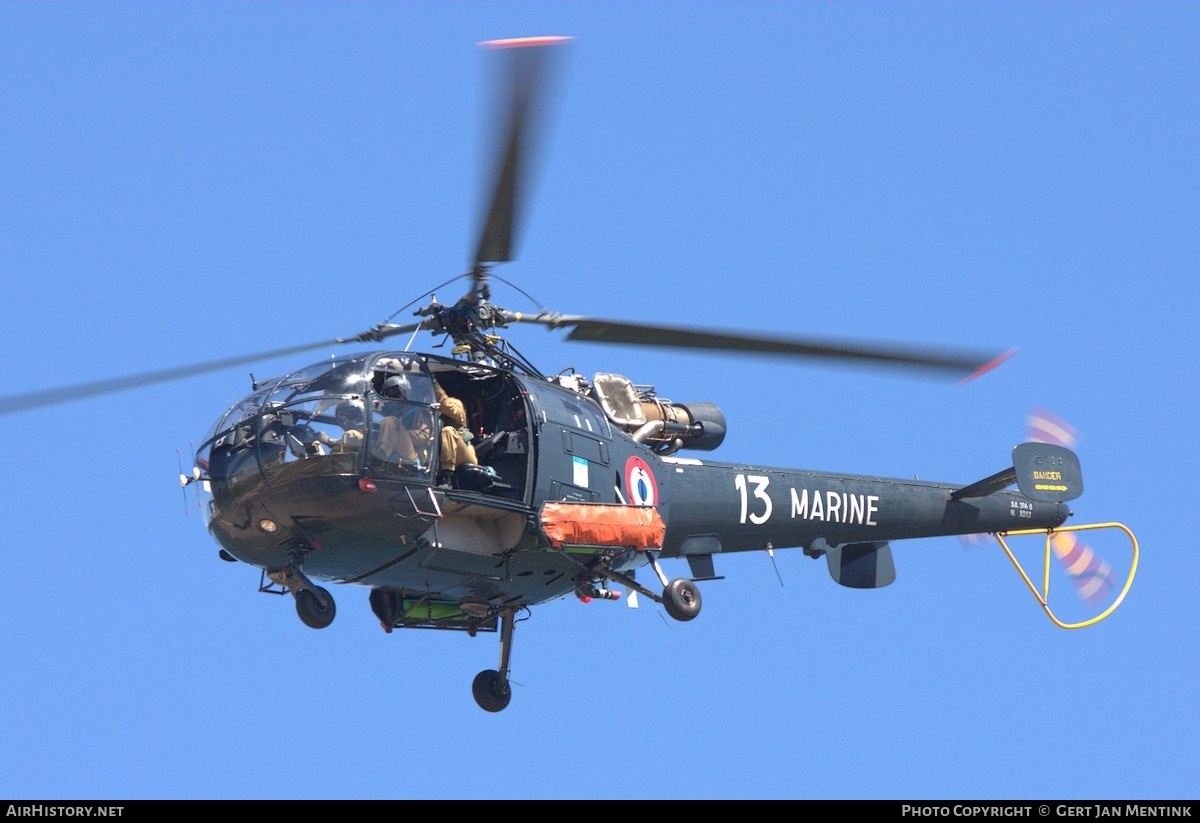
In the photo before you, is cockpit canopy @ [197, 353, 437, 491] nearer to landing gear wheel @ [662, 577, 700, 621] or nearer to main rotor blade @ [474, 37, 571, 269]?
main rotor blade @ [474, 37, 571, 269]

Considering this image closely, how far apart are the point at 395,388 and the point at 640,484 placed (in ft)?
12.4

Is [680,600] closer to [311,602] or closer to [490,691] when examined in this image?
[490,691]

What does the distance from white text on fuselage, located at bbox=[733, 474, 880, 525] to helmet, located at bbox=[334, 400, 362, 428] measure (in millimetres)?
6174

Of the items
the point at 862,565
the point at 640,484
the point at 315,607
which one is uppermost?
the point at 862,565

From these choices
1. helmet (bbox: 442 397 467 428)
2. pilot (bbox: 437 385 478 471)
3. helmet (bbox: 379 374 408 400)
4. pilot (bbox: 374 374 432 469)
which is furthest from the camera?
helmet (bbox: 442 397 467 428)

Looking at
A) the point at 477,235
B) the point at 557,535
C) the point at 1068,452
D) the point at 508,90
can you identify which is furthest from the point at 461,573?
the point at 1068,452

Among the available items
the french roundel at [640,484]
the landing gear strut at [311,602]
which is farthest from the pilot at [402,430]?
the french roundel at [640,484]

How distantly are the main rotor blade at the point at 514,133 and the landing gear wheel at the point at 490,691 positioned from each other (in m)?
6.37

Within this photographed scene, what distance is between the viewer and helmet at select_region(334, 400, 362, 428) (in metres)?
19.4

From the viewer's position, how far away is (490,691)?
2308cm

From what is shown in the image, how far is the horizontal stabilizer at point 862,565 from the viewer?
25656mm

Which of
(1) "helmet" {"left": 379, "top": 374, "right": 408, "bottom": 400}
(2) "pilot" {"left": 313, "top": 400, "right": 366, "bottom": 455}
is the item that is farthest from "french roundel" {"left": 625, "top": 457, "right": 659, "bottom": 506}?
(2) "pilot" {"left": 313, "top": 400, "right": 366, "bottom": 455}

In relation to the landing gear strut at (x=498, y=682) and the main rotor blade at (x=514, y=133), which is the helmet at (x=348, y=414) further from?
the landing gear strut at (x=498, y=682)

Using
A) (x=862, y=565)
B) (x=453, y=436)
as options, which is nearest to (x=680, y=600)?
(x=453, y=436)
